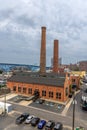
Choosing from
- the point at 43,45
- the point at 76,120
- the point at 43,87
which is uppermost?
the point at 43,45

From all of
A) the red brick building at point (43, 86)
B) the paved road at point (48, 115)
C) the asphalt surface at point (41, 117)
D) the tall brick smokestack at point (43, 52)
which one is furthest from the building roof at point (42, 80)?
the paved road at point (48, 115)

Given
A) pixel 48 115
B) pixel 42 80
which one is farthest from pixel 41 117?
pixel 42 80

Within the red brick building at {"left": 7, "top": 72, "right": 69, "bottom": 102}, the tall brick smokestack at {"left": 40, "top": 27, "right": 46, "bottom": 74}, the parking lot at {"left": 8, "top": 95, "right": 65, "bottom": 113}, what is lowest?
the parking lot at {"left": 8, "top": 95, "right": 65, "bottom": 113}

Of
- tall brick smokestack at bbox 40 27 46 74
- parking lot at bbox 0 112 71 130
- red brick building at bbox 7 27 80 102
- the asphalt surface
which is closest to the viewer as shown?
parking lot at bbox 0 112 71 130

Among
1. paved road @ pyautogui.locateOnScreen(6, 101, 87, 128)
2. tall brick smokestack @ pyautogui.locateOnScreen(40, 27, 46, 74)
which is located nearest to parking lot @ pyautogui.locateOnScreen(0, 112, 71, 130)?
paved road @ pyautogui.locateOnScreen(6, 101, 87, 128)

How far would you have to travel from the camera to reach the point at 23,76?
69688 millimetres

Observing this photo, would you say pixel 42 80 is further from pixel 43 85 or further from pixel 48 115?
pixel 48 115

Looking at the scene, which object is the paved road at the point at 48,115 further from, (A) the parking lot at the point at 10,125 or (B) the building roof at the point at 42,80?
(B) the building roof at the point at 42,80

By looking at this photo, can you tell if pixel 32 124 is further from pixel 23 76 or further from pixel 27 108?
pixel 23 76

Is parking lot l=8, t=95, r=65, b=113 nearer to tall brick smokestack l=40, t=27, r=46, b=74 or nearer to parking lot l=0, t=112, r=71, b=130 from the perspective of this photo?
parking lot l=0, t=112, r=71, b=130

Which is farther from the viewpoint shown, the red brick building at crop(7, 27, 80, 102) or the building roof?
the building roof

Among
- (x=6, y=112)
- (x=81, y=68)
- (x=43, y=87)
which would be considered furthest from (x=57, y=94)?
(x=81, y=68)

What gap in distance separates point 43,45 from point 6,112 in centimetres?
4012

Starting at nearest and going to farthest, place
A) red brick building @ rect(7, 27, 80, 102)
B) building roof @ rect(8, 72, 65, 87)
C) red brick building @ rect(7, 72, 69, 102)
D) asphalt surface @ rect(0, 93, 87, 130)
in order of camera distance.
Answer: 1. asphalt surface @ rect(0, 93, 87, 130)
2. red brick building @ rect(7, 72, 69, 102)
3. red brick building @ rect(7, 27, 80, 102)
4. building roof @ rect(8, 72, 65, 87)
